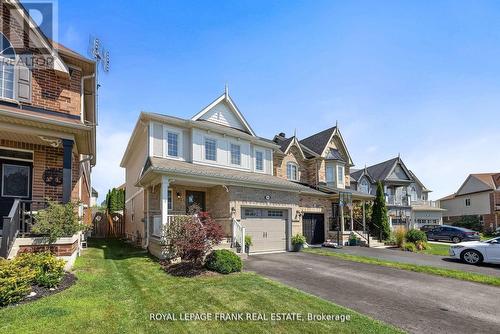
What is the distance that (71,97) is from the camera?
406 inches

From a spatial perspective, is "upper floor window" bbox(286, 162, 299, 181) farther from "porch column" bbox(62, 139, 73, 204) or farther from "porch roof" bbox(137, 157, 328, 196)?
"porch column" bbox(62, 139, 73, 204)

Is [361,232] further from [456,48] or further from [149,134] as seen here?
[149,134]

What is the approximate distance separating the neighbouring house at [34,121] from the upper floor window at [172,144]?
5.29 m

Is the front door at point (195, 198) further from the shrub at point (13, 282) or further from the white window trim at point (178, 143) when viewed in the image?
the shrub at point (13, 282)

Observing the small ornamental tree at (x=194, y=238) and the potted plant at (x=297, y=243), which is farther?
the potted plant at (x=297, y=243)

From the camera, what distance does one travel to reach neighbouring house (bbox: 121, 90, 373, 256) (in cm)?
1408

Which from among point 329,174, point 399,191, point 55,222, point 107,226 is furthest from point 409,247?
point 107,226

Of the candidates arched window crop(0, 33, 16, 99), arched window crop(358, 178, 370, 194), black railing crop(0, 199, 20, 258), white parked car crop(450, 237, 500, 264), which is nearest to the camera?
black railing crop(0, 199, 20, 258)

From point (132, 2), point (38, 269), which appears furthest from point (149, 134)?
point (38, 269)

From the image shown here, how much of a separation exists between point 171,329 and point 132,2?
395 inches

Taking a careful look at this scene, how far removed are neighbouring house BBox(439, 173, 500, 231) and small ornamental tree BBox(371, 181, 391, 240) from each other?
2555cm

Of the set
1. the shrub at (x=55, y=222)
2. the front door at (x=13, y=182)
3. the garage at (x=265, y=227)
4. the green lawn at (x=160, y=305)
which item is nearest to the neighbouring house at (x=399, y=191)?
the garage at (x=265, y=227)

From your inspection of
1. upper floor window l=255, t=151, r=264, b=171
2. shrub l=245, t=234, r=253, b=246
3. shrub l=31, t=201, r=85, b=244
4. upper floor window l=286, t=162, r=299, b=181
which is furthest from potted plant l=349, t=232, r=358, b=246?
shrub l=31, t=201, r=85, b=244

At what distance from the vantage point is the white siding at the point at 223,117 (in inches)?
683
